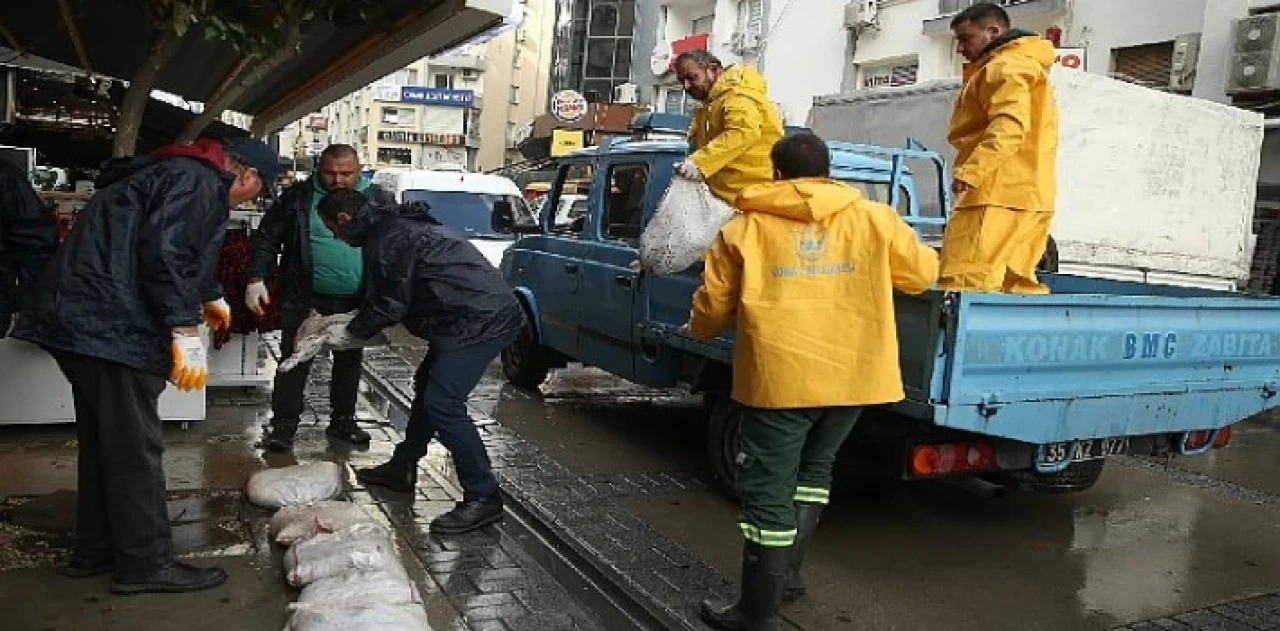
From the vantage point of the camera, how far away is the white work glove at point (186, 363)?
3.53 meters

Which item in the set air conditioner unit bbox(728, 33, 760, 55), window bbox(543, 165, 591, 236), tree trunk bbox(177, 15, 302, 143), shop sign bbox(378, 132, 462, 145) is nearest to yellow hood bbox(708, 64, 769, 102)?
window bbox(543, 165, 591, 236)

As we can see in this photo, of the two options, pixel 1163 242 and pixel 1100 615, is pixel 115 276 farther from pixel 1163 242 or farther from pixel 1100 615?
pixel 1163 242

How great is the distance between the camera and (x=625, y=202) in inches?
259

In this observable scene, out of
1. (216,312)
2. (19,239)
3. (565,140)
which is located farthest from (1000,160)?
(565,140)

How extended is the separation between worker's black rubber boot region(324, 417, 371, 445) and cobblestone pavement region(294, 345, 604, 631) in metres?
0.38

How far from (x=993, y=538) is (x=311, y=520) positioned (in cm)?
326

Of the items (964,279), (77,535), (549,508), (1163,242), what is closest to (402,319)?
(549,508)

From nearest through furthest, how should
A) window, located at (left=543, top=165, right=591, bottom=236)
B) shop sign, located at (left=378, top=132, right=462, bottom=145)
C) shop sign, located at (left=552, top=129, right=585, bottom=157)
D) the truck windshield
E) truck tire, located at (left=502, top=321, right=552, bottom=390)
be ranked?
1. window, located at (left=543, top=165, right=591, bottom=236)
2. truck tire, located at (left=502, top=321, right=552, bottom=390)
3. the truck windshield
4. shop sign, located at (left=552, top=129, right=585, bottom=157)
5. shop sign, located at (left=378, top=132, right=462, bottom=145)

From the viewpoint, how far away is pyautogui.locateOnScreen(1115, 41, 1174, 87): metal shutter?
1255cm

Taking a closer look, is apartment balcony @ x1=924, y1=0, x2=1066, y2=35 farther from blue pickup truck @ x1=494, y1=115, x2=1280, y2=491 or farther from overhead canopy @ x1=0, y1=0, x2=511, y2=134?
overhead canopy @ x1=0, y1=0, x2=511, y2=134

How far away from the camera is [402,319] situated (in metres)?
4.66

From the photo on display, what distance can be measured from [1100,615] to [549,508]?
2523 mm

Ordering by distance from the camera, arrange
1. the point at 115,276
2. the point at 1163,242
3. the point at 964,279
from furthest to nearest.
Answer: the point at 1163,242 → the point at 964,279 → the point at 115,276

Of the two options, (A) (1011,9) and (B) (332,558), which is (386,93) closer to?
(A) (1011,9)
